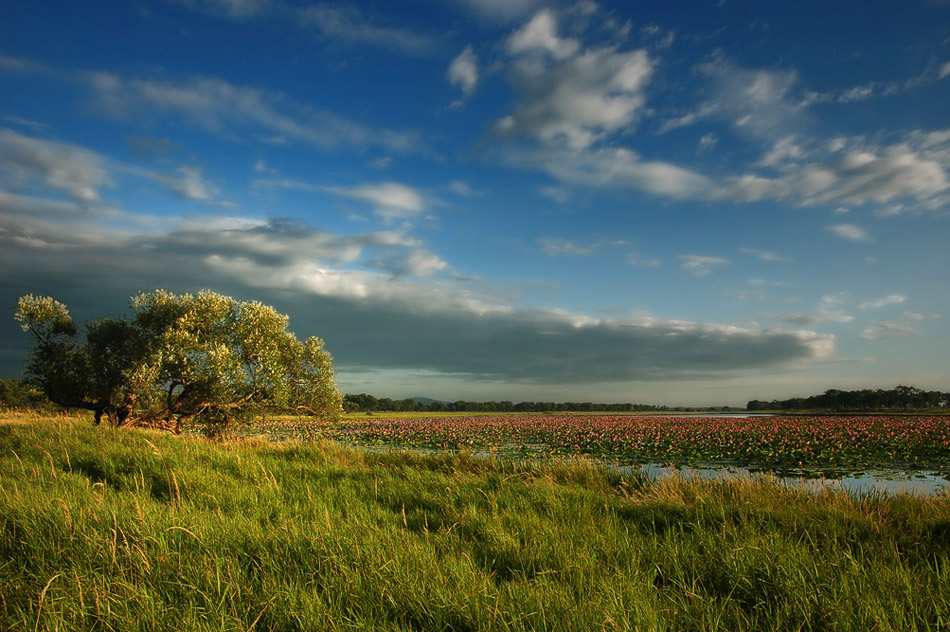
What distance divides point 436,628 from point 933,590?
4228 millimetres

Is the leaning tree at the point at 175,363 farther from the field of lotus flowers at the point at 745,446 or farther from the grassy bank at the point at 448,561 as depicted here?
Answer: the grassy bank at the point at 448,561

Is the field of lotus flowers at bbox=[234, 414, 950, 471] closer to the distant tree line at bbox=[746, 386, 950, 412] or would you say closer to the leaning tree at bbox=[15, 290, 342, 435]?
the leaning tree at bbox=[15, 290, 342, 435]

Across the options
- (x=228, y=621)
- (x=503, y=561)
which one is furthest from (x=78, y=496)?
(x=503, y=561)

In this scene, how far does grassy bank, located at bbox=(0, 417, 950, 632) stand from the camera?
3.16 meters

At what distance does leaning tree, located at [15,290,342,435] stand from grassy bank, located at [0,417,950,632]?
1290cm

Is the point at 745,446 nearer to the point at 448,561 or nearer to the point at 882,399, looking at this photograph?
the point at 448,561

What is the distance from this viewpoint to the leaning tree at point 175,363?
19625 millimetres

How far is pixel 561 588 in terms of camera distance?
3533 mm

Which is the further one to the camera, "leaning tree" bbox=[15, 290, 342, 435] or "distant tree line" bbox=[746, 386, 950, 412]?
"distant tree line" bbox=[746, 386, 950, 412]

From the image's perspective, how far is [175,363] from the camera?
19.3 metres

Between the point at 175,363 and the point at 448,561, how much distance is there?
1956cm

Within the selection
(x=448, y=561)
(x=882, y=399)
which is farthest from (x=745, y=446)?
(x=882, y=399)

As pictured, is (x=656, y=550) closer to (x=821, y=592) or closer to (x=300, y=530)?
(x=821, y=592)

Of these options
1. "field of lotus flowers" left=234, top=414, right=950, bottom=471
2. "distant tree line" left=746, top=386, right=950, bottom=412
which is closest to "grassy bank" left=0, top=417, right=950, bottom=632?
"field of lotus flowers" left=234, top=414, right=950, bottom=471
